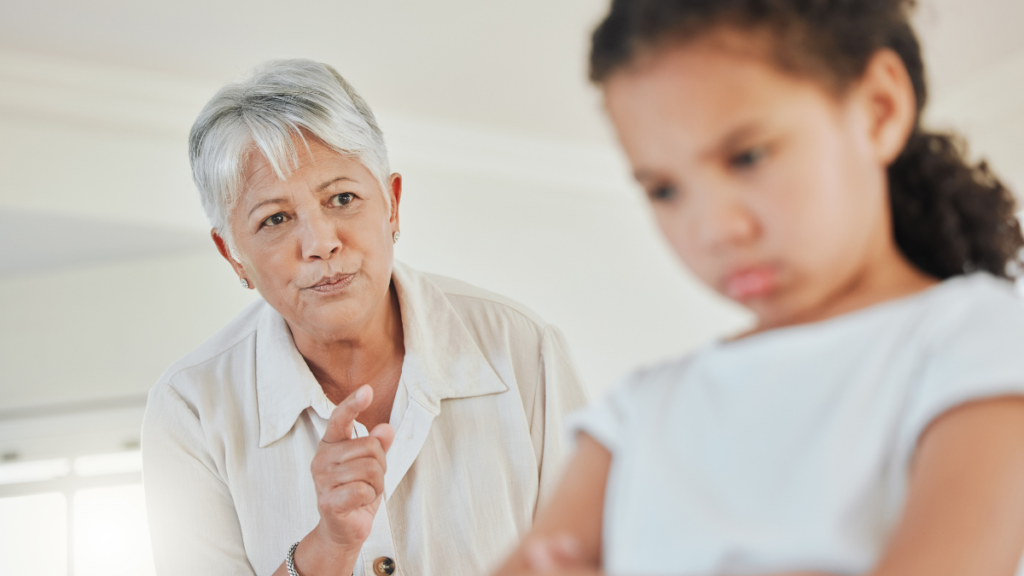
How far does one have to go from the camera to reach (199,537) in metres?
1.26

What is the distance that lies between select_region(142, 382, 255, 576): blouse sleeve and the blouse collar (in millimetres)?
108

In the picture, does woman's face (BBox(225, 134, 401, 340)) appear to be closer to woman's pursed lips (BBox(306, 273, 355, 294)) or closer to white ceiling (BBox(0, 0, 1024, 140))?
woman's pursed lips (BBox(306, 273, 355, 294))

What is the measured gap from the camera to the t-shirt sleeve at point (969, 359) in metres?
0.40

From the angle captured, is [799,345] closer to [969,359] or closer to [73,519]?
[969,359]

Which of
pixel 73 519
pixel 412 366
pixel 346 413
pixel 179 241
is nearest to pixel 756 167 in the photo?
pixel 346 413

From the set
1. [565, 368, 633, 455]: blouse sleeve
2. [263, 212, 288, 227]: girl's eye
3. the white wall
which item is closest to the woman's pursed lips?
[263, 212, 288, 227]: girl's eye

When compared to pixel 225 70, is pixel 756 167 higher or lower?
lower

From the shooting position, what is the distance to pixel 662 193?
500mm

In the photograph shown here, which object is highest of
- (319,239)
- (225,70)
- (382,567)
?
(225,70)

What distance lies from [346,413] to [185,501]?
0.47 meters

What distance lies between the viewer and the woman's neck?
4.35ft

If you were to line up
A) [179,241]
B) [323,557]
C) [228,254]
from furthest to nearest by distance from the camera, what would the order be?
1. [179,241]
2. [228,254]
3. [323,557]

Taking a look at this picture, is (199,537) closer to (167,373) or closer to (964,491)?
(167,373)

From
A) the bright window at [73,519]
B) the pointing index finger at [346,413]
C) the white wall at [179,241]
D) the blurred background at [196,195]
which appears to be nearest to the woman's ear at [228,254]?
the pointing index finger at [346,413]
